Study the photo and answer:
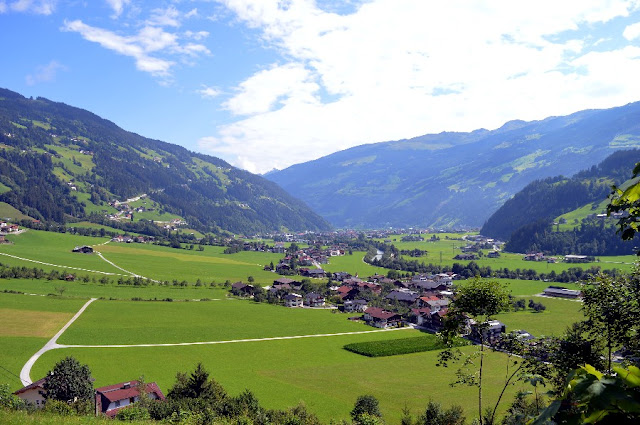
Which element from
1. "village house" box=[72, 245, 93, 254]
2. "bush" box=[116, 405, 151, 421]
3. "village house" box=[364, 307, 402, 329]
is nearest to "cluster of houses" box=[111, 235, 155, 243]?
"village house" box=[72, 245, 93, 254]

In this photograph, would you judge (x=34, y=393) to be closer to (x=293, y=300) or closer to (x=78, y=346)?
(x=78, y=346)

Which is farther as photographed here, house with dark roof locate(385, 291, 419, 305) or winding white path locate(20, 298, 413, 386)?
house with dark roof locate(385, 291, 419, 305)

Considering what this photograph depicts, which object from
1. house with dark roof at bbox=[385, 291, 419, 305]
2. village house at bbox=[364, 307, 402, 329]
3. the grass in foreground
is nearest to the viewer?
the grass in foreground

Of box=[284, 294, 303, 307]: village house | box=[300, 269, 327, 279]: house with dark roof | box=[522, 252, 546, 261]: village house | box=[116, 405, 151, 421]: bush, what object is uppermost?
box=[522, 252, 546, 261]: village house

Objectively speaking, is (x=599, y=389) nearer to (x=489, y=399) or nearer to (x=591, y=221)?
(x=489, y=399)

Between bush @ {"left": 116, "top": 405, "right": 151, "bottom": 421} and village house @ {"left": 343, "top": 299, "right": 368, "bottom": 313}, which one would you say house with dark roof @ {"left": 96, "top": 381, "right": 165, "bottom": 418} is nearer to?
bush @ {"left": 116, "top": 405, "right": 151, "bottom": 421}

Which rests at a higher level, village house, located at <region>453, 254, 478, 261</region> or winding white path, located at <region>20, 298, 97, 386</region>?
village house, located at <region>453, 254, 478, 261</region>

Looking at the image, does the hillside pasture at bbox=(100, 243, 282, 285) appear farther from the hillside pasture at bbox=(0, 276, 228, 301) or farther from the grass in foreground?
the grass in foreground

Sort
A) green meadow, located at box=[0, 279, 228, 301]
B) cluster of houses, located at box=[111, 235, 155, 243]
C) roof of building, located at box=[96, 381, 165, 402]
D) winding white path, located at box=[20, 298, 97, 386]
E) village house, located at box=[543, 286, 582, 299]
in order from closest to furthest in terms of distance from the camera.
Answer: roof of building, located at box=[96, 381, 165, 402]
winding white path, located at box=[20, 298, 97, 386]
green meadow, located at box=[0, 279, 228, 301]
village house, located at box=[543, 286, 582, 299]
cluster of houses, located at box=[111, 235, 155, 243]

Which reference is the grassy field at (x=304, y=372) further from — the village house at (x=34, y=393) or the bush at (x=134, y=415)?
the bush at (x=134, y=415)
